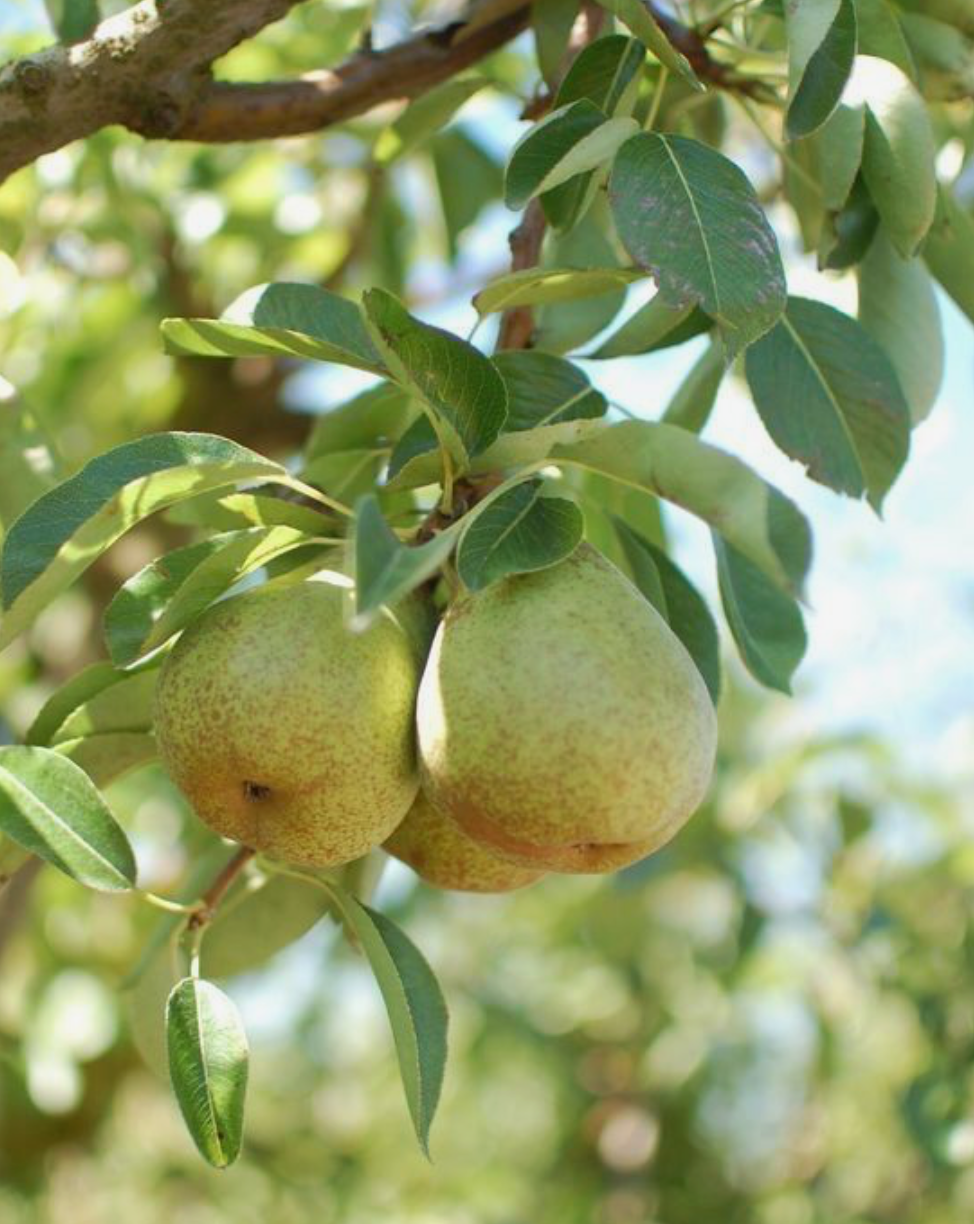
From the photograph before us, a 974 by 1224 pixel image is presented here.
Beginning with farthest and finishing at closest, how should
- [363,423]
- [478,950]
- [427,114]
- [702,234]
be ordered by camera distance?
[478,950] < [427,114] < [363,423] < [702,234]

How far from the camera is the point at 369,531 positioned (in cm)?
85

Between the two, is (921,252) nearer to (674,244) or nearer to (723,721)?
(674,244)

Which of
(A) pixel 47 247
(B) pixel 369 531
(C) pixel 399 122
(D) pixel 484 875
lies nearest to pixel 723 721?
(A) pixel 47 247

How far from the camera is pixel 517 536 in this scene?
40.6 inches

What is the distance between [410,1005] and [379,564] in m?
0.41

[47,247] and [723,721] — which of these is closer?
[47,247]

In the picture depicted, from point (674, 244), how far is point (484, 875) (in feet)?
1.46

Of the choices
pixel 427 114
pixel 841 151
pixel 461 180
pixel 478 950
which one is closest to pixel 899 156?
pixel 841 151

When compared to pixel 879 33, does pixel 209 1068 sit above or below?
below

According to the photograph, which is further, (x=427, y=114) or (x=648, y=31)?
(x=427, y=114)

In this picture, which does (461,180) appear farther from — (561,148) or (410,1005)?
(410,1005)

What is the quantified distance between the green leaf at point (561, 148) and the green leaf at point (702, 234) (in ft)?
0.06

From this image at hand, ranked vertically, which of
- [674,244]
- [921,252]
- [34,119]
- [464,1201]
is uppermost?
[34,119]

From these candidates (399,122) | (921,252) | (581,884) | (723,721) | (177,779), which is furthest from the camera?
(581,884)
